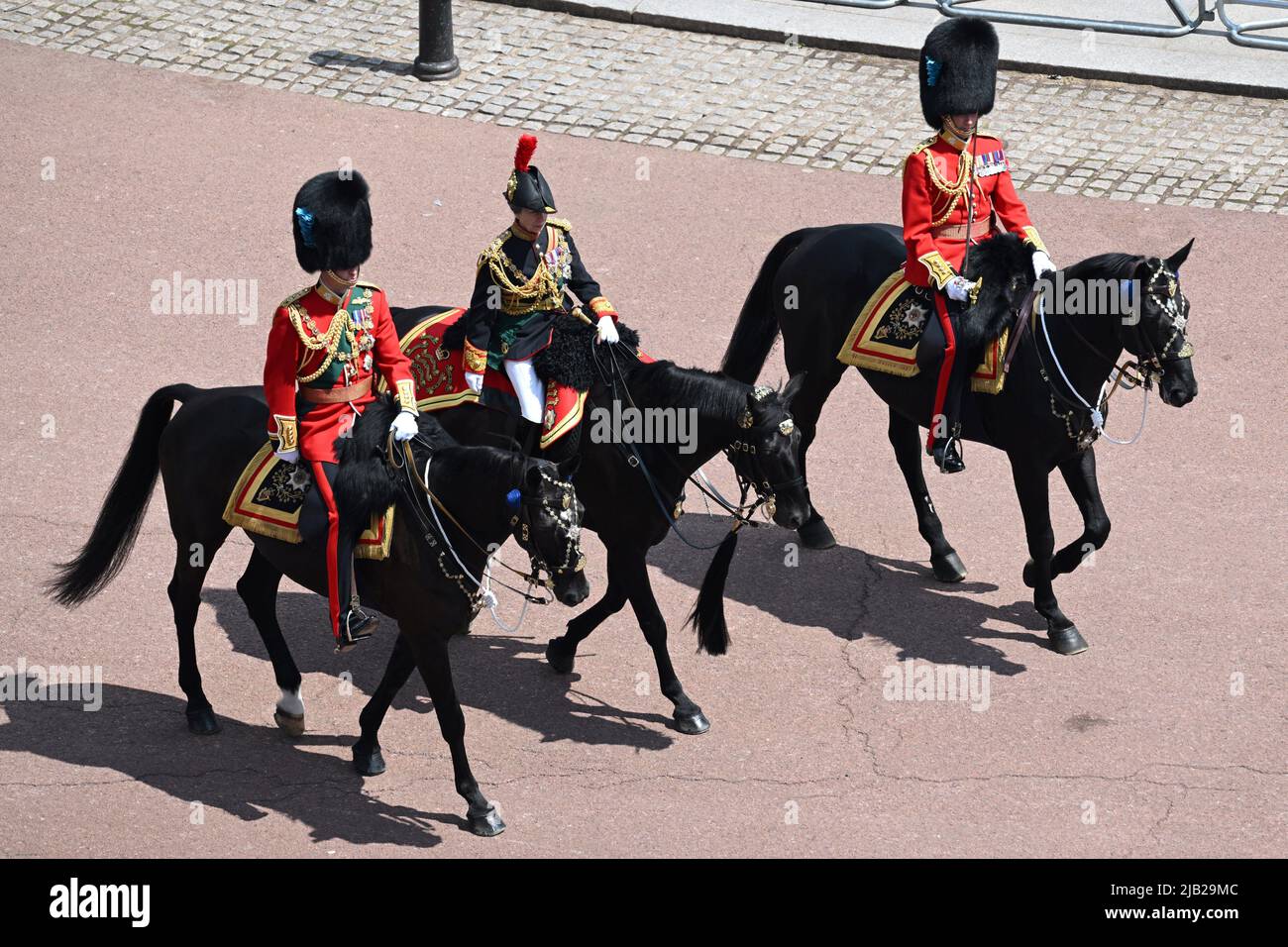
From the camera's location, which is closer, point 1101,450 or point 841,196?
point 1101,450

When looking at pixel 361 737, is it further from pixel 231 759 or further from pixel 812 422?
pixel 812 422

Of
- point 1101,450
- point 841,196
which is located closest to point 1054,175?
point 841,196

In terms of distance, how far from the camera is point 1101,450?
11898 mm

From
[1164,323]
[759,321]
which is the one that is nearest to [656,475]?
[759,321]

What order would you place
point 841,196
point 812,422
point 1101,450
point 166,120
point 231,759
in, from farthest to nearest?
point 166,120 < point 841,196 < point 1101,450 < point 812,422 < point 231,759

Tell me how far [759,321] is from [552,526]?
12.5 ft

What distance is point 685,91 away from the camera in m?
16.2

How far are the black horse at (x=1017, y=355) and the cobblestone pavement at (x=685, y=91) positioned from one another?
4.26 metres

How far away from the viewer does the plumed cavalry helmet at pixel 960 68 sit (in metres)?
10.1

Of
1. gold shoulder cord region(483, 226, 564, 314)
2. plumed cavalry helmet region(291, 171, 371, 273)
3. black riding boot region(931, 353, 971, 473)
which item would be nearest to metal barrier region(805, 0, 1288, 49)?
black riding boot region(931, 353, 971, 473)

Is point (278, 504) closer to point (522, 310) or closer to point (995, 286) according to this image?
point (522, 310)

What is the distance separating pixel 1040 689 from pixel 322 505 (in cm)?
399

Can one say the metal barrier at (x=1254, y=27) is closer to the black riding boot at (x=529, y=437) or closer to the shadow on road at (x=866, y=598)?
the shadow on road at (x=866, y=598)

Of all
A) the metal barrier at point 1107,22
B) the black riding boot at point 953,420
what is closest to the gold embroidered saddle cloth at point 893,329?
the black riding boot at point 953,420
